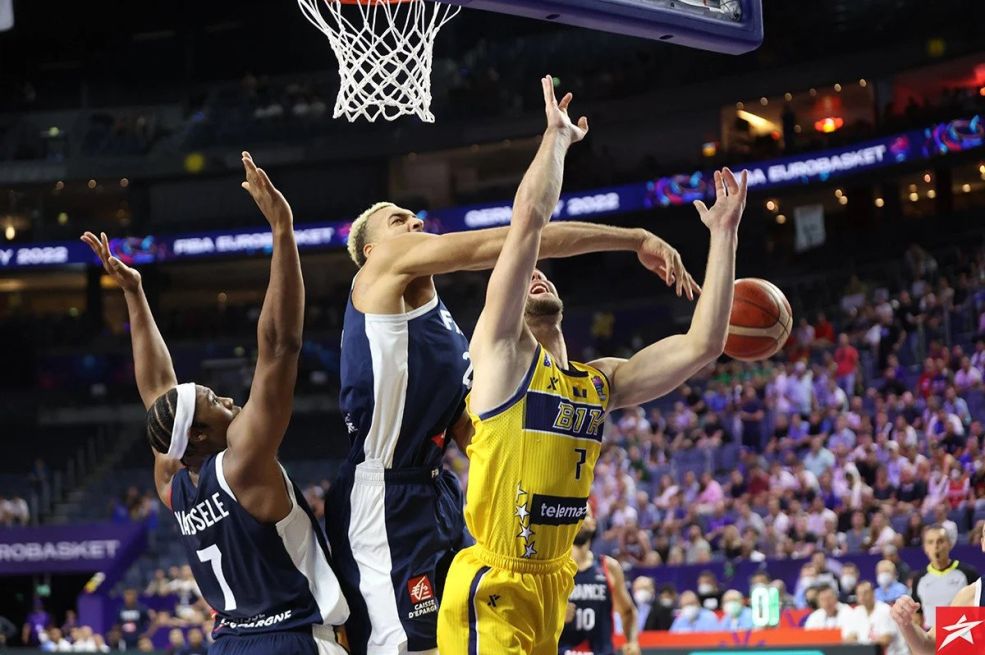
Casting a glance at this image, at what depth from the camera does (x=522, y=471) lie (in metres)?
4.21

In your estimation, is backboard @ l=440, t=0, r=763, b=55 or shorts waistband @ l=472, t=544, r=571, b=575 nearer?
shorts waistband @ l=472, t=544, r=571, b=575

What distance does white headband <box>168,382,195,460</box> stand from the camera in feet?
13.9

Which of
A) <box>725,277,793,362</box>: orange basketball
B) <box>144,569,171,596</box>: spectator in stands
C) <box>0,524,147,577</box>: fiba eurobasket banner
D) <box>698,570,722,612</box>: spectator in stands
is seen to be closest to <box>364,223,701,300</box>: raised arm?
<box>725,277,793,362</box>: orange basketball

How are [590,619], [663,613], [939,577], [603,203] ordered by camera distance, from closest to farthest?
[590,619] < [939,577] < [663,613] < [603,203]

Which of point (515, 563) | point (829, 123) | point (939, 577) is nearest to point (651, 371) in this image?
point (515, 563)

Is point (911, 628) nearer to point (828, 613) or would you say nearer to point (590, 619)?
point (590, 619)

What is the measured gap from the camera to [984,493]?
536 inches

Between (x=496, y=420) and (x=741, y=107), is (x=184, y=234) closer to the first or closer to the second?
(x=741, y=107)

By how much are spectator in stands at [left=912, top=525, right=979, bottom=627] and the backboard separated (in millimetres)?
4930

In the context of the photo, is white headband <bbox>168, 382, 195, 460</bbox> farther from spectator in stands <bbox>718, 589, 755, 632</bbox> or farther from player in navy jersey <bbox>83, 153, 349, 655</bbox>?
spectator in stands <bbox>718, 589, 755, 632</bbox>

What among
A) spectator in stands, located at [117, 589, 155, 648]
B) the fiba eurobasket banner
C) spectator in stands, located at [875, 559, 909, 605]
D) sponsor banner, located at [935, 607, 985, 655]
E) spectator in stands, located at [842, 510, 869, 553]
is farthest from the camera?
the fiba eurobasket banner

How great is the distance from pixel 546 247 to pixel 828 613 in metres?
8.13

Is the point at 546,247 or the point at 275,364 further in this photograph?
the point at 546,247

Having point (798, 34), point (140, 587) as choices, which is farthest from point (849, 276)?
point (140, 587)
